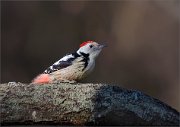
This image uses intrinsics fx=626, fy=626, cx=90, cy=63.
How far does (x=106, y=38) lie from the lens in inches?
572

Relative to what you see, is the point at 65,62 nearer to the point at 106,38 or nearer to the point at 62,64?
the point at 62,64

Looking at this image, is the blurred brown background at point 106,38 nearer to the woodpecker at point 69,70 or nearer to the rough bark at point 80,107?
the woodpecker at point 69,70

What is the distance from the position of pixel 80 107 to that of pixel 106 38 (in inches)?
393

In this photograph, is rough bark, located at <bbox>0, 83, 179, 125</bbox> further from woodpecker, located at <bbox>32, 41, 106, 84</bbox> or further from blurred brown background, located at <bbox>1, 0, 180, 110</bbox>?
blurred brown background, located at <bbox>1, 0, 180, 110</bbox>

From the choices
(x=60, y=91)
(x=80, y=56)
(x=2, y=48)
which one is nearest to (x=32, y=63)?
(x=2, y=48)

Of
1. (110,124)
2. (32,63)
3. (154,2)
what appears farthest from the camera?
(154,2)

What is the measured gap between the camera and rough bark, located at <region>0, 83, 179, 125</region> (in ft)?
14.8

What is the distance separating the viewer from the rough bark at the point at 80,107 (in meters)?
4.50

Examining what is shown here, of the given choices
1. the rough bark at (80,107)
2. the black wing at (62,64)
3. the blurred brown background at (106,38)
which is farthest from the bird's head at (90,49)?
the blurred brown background at (106,38)

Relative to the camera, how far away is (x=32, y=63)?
14.1 metres

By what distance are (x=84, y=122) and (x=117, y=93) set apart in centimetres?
33

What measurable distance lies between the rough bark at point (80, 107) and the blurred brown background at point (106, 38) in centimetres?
891

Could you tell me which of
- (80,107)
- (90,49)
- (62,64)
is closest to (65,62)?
(62,64)

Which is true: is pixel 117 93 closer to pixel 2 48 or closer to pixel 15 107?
pixel 15 107
